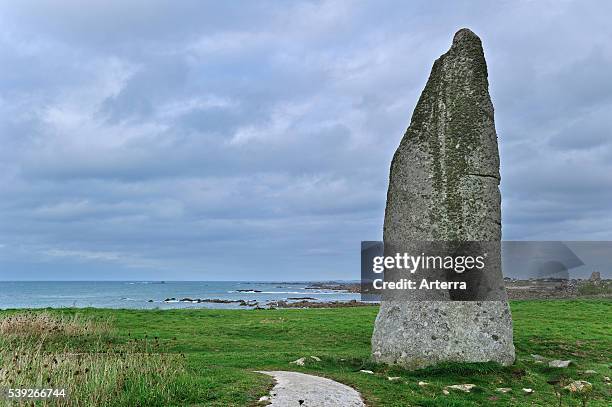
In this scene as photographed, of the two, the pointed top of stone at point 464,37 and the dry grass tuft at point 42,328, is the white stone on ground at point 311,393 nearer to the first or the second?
A: the pointed top of stone at point 464,37

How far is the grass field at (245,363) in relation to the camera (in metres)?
11.5

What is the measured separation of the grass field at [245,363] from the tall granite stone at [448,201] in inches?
26.3

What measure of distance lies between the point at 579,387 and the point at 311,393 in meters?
7.44

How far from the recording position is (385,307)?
15914 mm

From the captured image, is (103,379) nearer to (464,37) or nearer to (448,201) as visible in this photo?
(448,201)

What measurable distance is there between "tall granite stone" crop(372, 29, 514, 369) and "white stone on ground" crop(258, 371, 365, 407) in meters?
3.73

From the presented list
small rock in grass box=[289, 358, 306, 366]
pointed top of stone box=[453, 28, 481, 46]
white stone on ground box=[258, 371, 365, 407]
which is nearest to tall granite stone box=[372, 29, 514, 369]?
pointed top of stone box=[453, 28, 481, 46]

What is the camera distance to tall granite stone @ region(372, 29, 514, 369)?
49.7 ft

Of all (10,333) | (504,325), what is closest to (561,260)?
(504,325)

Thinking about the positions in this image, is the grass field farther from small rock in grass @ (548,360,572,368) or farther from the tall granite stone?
the tall granite stone

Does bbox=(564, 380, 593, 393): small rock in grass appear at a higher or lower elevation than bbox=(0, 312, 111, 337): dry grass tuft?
lower

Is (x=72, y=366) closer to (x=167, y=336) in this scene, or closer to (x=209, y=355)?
(x=209, y=355)

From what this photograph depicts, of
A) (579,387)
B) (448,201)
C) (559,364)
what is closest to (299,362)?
(448,201)

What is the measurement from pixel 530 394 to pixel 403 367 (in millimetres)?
3373
